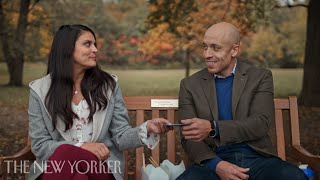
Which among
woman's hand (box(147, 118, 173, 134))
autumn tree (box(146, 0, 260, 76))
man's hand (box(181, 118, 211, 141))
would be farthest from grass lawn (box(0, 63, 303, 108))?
man's hand (box(181, 118, 211, 141))

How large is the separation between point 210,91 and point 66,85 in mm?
933

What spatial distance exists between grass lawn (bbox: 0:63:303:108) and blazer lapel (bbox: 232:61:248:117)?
258cm

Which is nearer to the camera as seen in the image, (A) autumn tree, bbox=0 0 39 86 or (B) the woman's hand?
(B) the woman's hand

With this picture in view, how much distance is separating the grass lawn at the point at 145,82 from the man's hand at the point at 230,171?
113 inches

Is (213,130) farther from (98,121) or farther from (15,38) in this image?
(15,38)

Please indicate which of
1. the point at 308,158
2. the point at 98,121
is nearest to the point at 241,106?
the point at 308,158

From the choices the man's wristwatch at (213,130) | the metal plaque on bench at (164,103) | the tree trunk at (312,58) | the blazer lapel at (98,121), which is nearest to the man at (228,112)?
the man's wristwatch at (213,130)

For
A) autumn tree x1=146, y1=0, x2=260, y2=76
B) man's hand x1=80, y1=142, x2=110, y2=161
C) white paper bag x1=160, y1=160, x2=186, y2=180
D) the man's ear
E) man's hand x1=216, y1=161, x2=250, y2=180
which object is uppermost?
autumn tree x1=146, y1=0, x2=260, y2=76

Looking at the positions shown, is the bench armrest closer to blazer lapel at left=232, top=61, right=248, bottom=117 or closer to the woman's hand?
blazer lapel at left=232, top=61, right=248, bottom=117

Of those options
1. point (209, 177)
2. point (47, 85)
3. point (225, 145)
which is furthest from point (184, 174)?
point (47, 85)

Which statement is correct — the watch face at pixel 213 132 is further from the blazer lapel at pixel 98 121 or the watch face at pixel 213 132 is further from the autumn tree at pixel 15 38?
the autumn tree at pixel 15 38

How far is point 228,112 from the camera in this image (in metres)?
3.02

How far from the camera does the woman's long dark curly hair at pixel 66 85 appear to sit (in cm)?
291

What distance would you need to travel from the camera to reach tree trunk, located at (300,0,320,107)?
5777 mm
